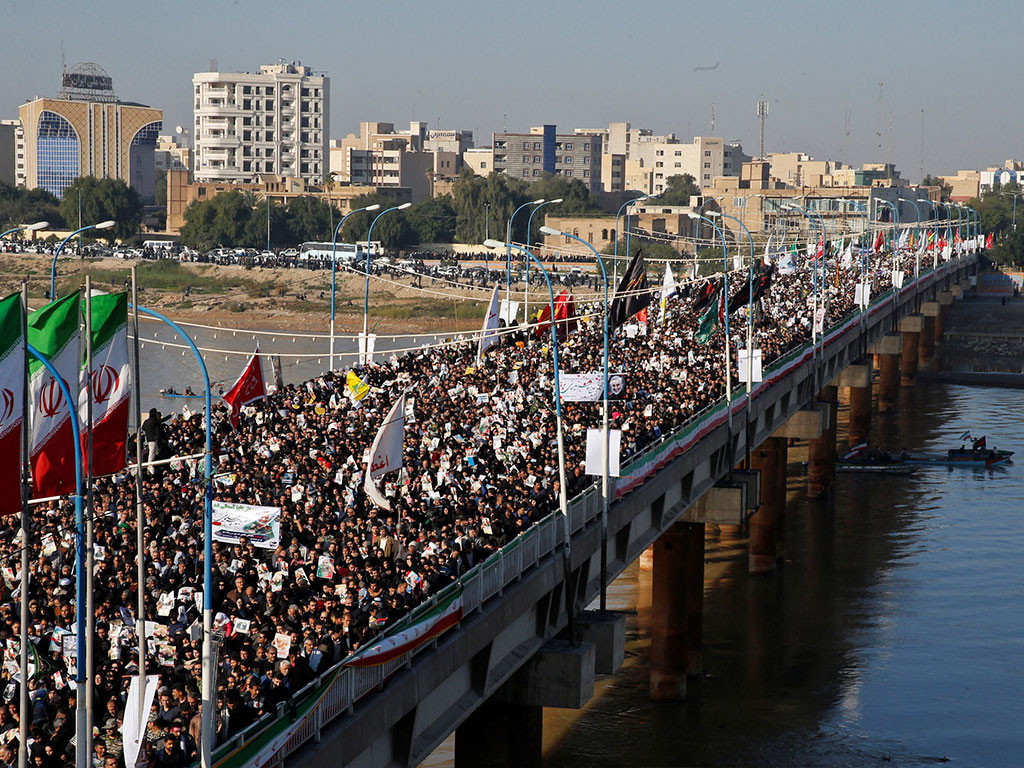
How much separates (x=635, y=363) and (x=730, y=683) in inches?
542

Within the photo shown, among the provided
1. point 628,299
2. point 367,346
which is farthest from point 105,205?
point 628,299

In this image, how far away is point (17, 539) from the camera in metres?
22.2

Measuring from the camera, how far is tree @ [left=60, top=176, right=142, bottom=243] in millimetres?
158000

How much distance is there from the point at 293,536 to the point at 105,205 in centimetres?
14348

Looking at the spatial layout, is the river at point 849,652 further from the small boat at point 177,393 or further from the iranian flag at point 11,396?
the iranian flag at point 11,396

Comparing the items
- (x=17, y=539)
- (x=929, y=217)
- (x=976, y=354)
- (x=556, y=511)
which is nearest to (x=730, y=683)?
(x=556, y=511)

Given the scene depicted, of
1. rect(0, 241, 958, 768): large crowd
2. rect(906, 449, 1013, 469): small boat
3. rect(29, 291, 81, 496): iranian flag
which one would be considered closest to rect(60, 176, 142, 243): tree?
rect(906, 449, 1013, 469): small boat

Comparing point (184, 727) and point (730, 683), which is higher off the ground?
point (184, 727)

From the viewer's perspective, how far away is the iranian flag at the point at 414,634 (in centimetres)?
1723

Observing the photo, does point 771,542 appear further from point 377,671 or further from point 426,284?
point 426,284

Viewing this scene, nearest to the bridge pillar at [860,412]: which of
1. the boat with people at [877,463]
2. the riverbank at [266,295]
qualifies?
the boat with people at [877,463]

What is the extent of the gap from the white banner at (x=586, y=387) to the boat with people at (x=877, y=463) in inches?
1522

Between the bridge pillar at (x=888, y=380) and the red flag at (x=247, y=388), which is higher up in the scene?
the red flag at (x=247, y=388)

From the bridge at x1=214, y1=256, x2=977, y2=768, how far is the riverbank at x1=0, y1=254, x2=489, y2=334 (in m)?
76.8
